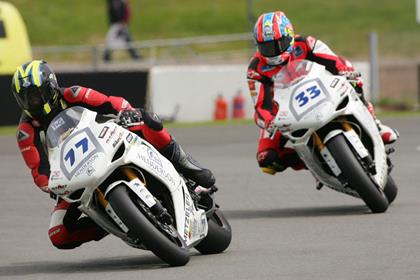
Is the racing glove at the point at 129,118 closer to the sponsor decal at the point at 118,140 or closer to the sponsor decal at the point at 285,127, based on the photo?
the sponsor decal at the point at 118,140

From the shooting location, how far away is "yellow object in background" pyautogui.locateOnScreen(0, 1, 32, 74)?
918 inches

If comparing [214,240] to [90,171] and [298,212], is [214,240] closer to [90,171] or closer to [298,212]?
[90,171]

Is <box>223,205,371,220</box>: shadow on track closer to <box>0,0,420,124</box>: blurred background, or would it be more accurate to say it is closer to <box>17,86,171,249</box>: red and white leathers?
<box>0,0,420,124</box>: blurred background

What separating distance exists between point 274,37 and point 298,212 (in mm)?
1573

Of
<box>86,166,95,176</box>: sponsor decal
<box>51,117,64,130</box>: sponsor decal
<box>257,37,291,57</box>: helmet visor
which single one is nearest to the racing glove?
<box>51,117,64,130</box>: sponsor decal

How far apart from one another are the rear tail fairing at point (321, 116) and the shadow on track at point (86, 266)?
219cm

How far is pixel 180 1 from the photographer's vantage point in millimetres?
44062

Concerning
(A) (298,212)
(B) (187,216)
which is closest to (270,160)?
(A) (298,212)

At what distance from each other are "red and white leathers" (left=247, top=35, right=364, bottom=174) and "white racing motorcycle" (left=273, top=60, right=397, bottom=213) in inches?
11.8

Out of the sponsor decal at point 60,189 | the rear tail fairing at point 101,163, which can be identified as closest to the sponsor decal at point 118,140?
the rear tail fairing at point 101,163

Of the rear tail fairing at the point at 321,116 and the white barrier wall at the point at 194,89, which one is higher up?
the rear tail fairing at the point at 321,116

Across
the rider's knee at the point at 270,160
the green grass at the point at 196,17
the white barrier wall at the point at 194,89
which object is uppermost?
the rider's knee at the point at 270,160

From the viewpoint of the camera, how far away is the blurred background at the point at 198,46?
2339 centimetres

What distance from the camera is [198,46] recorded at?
27.4 metres
